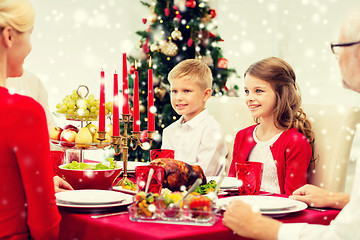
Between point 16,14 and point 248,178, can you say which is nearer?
point 16,14

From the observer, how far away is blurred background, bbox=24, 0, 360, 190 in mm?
4699

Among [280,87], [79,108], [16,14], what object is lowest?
[79,108]

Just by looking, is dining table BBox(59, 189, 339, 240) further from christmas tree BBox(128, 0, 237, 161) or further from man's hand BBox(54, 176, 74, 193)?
christmas tree BBox(128, 0, 237, 161)

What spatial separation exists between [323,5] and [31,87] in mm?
3378

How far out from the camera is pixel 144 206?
119 centimetres

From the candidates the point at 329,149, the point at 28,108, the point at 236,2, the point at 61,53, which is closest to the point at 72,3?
the point at 61,53

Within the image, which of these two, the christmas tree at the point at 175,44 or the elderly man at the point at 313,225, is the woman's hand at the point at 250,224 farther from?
the christmas tree at the point at 175,44

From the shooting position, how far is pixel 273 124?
2.34 metres

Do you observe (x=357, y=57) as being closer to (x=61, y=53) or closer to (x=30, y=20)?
(x=30, y=20)

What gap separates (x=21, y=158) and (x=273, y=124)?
1498mm

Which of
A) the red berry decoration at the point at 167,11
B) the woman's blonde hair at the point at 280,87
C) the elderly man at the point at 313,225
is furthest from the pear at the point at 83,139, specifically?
the red berry decoration at the point at 167,11

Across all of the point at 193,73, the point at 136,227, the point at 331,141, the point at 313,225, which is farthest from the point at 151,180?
the point at 193,73

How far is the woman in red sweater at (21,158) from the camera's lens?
1116 mm

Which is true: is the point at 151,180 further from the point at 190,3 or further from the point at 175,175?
the point at 190,3
